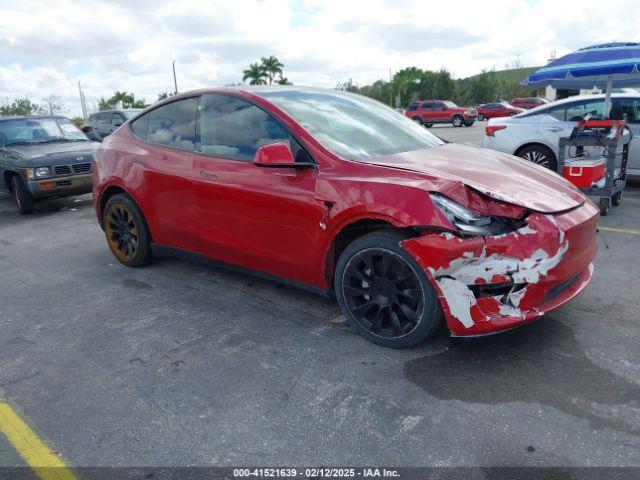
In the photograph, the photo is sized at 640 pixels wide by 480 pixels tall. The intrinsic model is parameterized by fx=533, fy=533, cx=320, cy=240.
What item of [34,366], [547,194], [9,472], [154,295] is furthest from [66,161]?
[547,194]

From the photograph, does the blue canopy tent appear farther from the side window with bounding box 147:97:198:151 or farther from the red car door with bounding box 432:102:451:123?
the red car door with bounding box 432:102:451:123

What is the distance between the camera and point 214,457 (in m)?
2.39

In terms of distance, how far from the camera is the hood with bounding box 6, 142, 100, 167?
8305 millimetres

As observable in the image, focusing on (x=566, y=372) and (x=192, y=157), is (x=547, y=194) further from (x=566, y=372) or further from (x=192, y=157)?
(x=192, y=157)

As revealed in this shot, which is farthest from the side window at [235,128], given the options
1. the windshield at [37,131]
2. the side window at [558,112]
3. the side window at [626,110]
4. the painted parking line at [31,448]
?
the side window at [626,110]

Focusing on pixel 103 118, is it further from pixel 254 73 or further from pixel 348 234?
pixel 254 73

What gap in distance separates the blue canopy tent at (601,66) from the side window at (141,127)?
5.54m

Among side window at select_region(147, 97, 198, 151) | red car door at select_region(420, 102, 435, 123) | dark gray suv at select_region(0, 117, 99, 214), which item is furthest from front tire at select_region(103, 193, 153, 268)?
red car door at select_region(420, 102, 435, 123)

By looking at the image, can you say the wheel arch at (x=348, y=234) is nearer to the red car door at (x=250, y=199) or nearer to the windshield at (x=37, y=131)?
the red car door at (x=250, y=199)

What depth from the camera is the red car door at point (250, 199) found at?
11.6 ft

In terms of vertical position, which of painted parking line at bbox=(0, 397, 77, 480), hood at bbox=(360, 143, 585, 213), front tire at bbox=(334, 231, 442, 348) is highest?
hood at bbox=(360, 143, 585, 213)

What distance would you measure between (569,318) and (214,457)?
101 inches

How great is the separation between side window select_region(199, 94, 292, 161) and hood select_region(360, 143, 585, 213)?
815 millimetres

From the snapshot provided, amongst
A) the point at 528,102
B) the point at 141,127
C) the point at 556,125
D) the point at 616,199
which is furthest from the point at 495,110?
the point at 141,127
